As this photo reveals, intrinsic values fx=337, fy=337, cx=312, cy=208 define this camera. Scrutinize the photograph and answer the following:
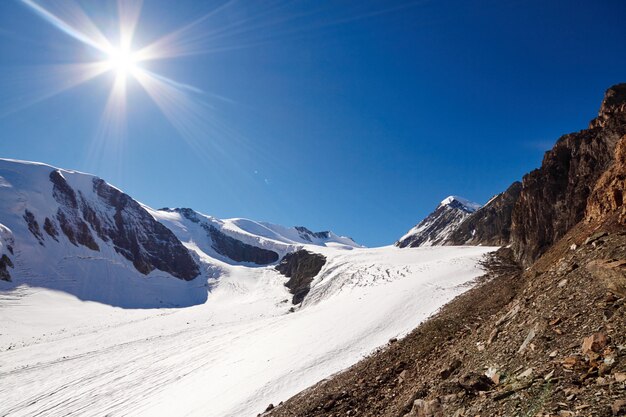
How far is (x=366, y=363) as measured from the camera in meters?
14.1

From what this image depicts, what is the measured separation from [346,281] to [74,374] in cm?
2875

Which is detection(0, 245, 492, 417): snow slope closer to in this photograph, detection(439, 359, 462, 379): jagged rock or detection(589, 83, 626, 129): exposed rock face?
detection(439, 359, 462, 379): jagged rock

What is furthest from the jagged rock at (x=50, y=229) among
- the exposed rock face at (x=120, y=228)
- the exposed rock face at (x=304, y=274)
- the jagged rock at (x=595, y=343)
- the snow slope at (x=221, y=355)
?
the jagged rock at (x=595, y=343)

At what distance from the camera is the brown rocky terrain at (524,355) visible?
219 inches

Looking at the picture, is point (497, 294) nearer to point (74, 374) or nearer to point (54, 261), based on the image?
point (74, 374)

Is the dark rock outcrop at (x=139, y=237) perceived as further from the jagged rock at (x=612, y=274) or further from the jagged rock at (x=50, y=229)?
the jagged rock at (x=612, y=274)

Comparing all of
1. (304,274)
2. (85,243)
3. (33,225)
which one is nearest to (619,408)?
(304,274)

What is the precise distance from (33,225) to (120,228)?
30.2m

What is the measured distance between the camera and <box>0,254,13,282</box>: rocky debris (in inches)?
2515

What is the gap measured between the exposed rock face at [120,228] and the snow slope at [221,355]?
55058 millimetres

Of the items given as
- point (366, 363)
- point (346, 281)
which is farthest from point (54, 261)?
point (366, 363)

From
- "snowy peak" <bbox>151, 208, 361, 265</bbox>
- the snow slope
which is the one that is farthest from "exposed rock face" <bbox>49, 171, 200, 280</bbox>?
the snow slope

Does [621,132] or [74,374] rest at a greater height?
[74,374]

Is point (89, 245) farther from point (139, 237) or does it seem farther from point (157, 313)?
point (157, 313)
